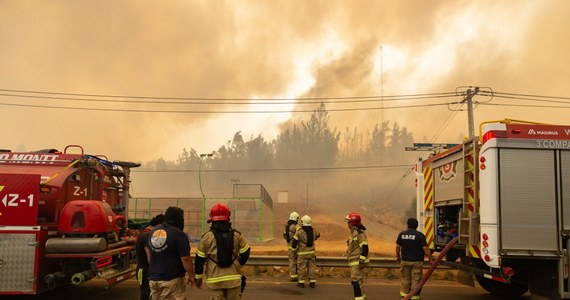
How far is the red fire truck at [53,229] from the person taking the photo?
6082 millimetres

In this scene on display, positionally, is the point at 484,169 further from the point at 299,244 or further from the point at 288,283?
the point at 288,283

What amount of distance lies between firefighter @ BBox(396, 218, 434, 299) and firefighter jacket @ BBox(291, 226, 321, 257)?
2.37 m

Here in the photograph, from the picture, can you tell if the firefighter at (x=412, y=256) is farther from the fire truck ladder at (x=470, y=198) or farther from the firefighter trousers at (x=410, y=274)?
the fire truck ladder at (x=470, y=198)

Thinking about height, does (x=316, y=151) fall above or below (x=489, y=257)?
above

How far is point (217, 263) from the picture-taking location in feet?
15.9

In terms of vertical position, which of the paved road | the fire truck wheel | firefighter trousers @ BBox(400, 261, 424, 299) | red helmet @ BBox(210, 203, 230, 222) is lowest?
the paved road

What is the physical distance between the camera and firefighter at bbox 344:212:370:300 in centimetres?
731

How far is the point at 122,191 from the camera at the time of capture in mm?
9633

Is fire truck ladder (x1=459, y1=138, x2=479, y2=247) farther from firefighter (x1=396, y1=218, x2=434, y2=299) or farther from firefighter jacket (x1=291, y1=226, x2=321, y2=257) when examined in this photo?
firefighter jacket (x1=291, y1=226, x2=321, y2=257)

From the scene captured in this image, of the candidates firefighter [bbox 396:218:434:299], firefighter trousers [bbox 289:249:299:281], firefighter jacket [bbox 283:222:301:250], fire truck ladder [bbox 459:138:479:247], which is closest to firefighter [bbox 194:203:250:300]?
firefighter [bbox 396:218:434:299]

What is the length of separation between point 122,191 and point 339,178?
91461mm

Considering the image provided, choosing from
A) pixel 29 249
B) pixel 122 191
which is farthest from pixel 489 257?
pixel 122 191

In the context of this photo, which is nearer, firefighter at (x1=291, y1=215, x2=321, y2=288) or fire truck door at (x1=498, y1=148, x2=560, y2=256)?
fire truck door at (x1=498, y1=148, x2=560, y2=256)

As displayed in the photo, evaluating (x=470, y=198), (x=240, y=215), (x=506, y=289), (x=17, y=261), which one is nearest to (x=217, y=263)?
(x=17, y=261)
